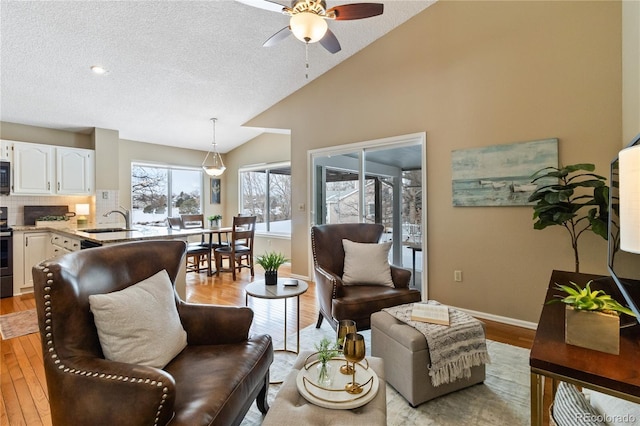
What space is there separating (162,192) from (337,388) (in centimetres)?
648

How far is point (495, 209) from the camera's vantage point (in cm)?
315

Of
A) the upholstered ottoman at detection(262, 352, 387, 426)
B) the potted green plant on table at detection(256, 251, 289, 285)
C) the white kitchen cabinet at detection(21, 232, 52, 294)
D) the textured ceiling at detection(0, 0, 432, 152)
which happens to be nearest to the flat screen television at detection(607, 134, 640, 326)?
the upholstered ottoman at detection(262, 352, 387, 426)

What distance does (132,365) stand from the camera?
1103mm

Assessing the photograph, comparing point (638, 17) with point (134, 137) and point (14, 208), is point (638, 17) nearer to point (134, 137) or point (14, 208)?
point (134, 137)

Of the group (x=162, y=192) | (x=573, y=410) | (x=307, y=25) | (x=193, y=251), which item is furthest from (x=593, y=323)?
(x=162, y=192)

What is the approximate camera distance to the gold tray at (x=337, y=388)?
114 cm

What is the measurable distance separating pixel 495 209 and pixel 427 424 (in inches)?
90.7

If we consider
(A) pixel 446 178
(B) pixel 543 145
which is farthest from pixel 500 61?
(A) pixel 446 178

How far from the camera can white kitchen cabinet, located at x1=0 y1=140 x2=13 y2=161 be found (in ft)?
13.6

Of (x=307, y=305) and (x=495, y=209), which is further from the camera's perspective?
(x=307, y=305)

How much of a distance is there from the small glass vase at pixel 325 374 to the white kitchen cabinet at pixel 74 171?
5.37 meters

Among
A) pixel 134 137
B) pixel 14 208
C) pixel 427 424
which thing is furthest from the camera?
pixel 134 137

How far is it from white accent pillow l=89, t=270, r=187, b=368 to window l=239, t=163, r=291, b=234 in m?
4.88

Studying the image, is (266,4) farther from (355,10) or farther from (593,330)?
(593,330)
